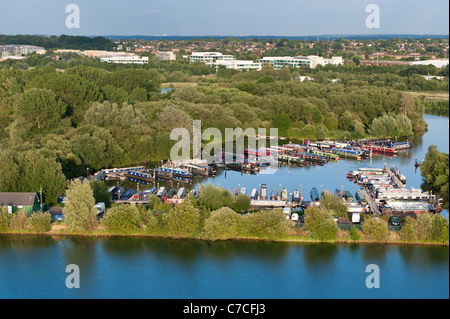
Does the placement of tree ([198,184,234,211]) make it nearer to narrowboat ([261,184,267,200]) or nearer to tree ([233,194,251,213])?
tree ([233,194,251,213])

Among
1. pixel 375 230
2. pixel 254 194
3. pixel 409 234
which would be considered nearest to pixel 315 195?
pixel 254 194

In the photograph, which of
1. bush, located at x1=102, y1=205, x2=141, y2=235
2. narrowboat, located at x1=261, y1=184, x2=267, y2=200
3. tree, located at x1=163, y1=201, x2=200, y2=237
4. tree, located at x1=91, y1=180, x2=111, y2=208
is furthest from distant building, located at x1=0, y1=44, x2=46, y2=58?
tree, located at x1=163, y1=201, x2=200, y2=237

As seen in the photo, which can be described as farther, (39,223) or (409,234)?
(39,223)

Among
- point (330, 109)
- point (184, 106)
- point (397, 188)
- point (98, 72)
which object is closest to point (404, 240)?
point (397, 188)

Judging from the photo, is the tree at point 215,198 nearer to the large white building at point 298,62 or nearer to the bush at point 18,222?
the bush at point 18,222

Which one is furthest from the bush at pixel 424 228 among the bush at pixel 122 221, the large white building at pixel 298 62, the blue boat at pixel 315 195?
the large white building at pixel 298 62

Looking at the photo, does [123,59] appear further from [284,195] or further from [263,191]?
[284,195]

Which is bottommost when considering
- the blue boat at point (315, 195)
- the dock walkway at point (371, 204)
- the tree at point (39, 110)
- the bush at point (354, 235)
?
the bush at point (354, 235)
